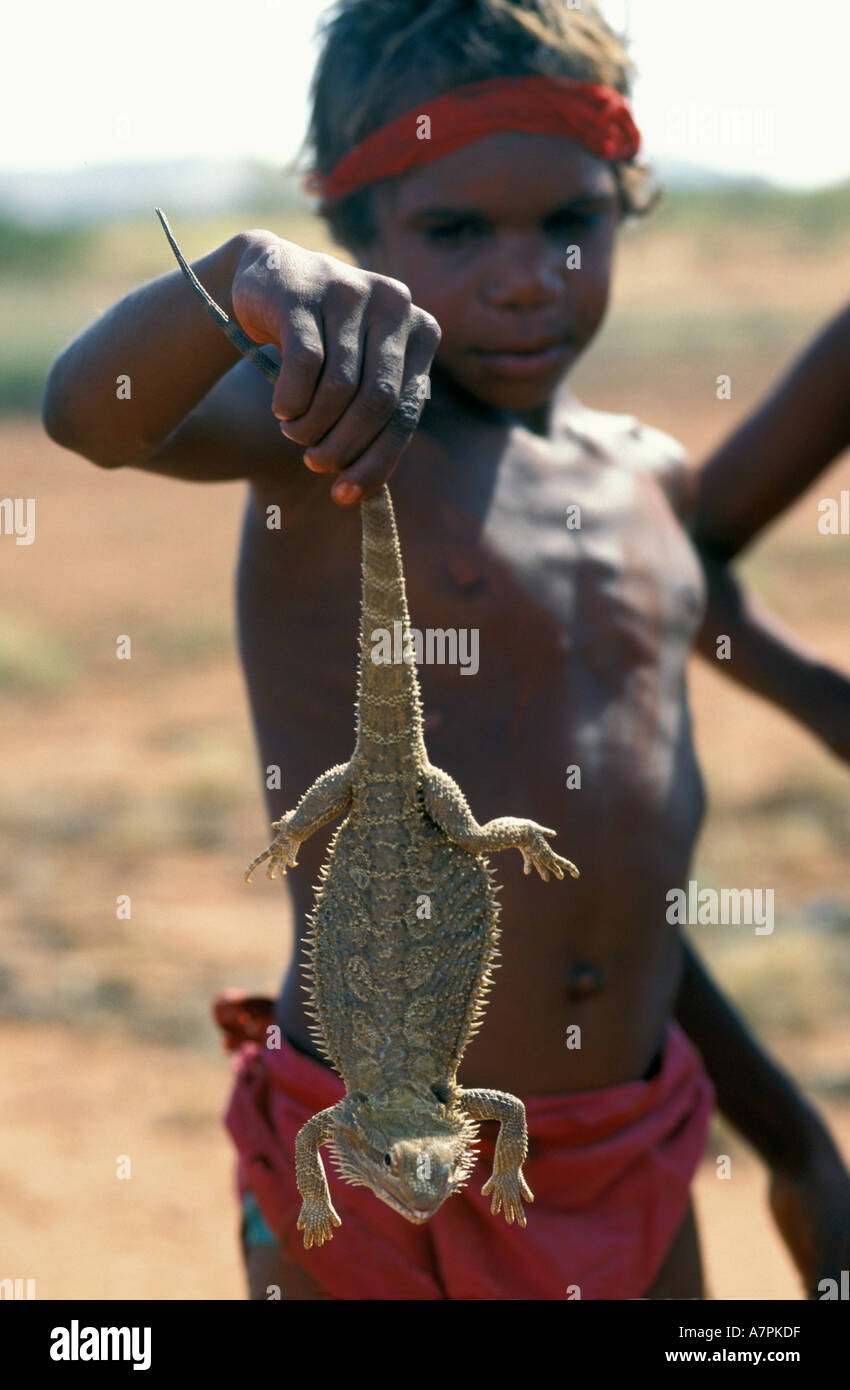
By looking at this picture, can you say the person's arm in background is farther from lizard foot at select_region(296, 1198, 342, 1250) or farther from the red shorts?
lizard foot at select_region(296, 1198, 342, 1250)

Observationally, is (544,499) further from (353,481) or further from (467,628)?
(353,481)

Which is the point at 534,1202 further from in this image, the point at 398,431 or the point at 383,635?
the point at 398,431

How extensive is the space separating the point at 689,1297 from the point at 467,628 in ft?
5.03

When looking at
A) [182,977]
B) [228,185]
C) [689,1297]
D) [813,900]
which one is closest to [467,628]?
[689,1297]

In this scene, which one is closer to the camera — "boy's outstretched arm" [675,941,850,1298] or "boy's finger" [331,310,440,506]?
"boy's finger" [331,310,440,506]

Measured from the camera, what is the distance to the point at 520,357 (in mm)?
2809

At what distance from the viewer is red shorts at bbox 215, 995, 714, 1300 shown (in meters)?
2.82

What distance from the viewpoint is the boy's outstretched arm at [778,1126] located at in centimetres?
352

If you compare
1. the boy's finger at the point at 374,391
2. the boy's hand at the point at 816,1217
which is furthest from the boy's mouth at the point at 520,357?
the boy's hand at the point at 816,1217

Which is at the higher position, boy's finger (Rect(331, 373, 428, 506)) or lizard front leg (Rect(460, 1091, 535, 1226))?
boy's finger (Rect(331, 373, 428, 506))

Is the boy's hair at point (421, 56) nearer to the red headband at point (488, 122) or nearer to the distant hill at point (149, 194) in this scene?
the red headband at point (488, 122)

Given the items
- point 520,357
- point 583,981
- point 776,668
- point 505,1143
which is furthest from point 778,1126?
point 505,1143

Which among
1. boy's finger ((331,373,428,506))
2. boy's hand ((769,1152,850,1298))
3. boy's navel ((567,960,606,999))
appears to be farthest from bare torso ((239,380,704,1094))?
boy's finger ((331,373,428,506))

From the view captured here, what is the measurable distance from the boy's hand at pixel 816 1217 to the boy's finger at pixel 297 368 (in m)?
2.64
